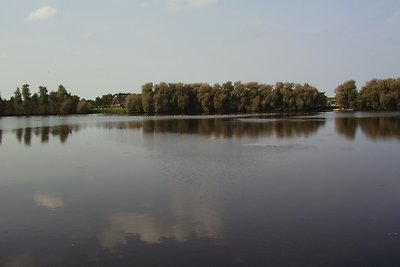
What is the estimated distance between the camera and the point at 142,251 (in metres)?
7.76

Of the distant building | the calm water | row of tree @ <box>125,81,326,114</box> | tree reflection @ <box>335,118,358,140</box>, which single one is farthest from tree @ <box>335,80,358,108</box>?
the calm water

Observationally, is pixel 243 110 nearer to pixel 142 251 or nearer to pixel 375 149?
pixel 375 149

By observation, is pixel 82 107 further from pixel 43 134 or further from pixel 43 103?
pixel 43 134

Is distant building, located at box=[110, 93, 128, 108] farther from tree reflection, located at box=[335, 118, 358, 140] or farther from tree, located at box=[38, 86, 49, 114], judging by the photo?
tree reflection, located at box=[335, 118, 358, 140]

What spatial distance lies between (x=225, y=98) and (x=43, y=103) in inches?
1911

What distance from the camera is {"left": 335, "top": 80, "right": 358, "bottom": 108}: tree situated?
3898 inches

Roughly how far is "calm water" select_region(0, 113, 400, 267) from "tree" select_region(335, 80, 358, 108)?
83529mm

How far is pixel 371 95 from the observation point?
94.8m

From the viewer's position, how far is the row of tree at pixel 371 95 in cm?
9244

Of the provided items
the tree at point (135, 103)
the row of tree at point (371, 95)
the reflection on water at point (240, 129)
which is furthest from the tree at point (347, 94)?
the reflection on water at point (240, 129)

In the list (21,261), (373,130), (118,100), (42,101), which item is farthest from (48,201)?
(118,100)

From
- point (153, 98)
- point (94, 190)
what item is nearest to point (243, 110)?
point (153, 98)

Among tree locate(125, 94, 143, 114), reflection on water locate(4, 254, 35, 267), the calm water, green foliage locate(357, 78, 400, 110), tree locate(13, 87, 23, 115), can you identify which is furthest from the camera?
tree locate(13, 87, 23, 115)

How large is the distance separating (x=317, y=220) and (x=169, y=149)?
15387 millimetres
